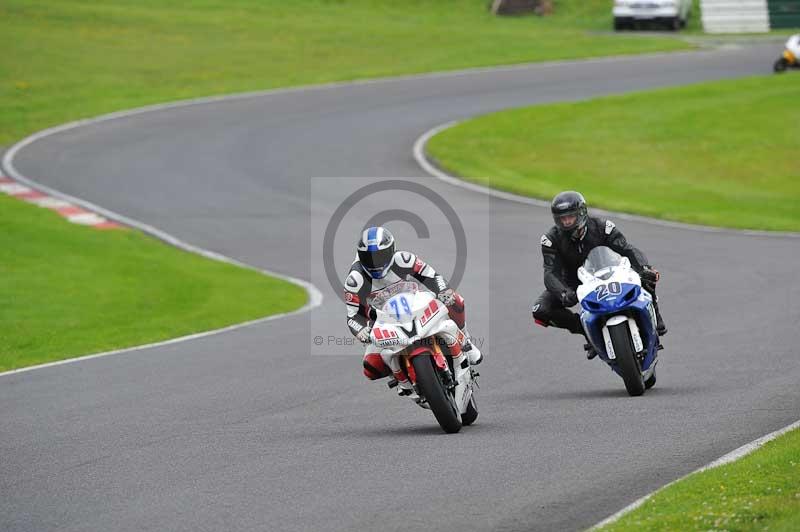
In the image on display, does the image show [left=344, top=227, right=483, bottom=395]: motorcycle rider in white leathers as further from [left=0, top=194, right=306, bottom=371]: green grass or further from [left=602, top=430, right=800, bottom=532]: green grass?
[left=0, top=194, right=306, bottom=371]: green grass

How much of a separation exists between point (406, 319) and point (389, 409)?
1897 millimetres

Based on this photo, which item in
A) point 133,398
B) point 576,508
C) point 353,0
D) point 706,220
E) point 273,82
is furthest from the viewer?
point 353,0

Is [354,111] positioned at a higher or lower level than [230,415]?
lower

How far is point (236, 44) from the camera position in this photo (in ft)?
173

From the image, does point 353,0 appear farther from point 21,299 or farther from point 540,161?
point 21,299

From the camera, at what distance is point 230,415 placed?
11.0m

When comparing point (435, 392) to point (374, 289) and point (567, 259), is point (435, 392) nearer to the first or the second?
point (374, 289)

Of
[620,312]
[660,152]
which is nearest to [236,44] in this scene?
[660,152]

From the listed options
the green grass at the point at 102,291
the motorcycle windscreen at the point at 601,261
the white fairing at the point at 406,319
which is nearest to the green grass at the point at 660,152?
the green grass at the point at 102,291

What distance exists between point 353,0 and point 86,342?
162 feet

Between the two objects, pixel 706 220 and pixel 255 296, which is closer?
pixel 255 296

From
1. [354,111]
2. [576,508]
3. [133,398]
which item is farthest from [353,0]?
[576,508]

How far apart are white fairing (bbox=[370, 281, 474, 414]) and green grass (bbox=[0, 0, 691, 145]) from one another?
28.0 metres

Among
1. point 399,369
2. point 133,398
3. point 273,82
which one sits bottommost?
point 273,82
